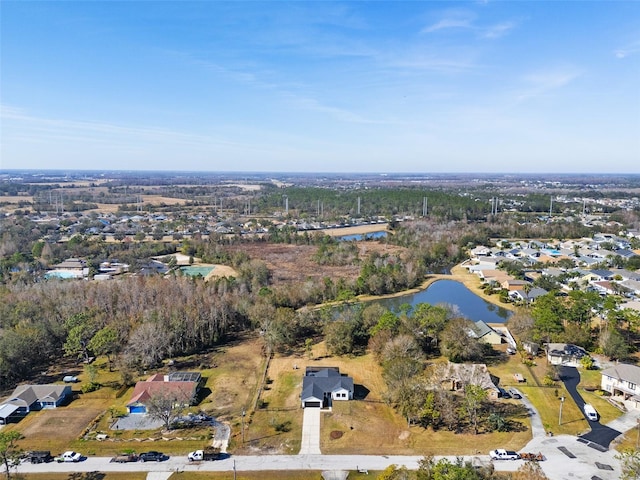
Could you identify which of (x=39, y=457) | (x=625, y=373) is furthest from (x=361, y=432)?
(x=625, y=373)

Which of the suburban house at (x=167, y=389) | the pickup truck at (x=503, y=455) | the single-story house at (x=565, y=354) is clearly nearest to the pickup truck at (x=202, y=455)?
the suburban house at (x=167, y=389)

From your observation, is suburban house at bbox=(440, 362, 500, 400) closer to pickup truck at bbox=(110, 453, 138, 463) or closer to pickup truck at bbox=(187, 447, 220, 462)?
pickup truck at bbox=(187, 447, 220, 462)

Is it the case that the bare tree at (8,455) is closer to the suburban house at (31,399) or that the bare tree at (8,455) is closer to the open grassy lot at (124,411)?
the open grassy lot at (124,411)

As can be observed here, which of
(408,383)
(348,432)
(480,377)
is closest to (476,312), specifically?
(480,377)

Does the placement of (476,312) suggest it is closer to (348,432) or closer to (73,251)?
(348,432)

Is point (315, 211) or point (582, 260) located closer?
point (582, 260)
